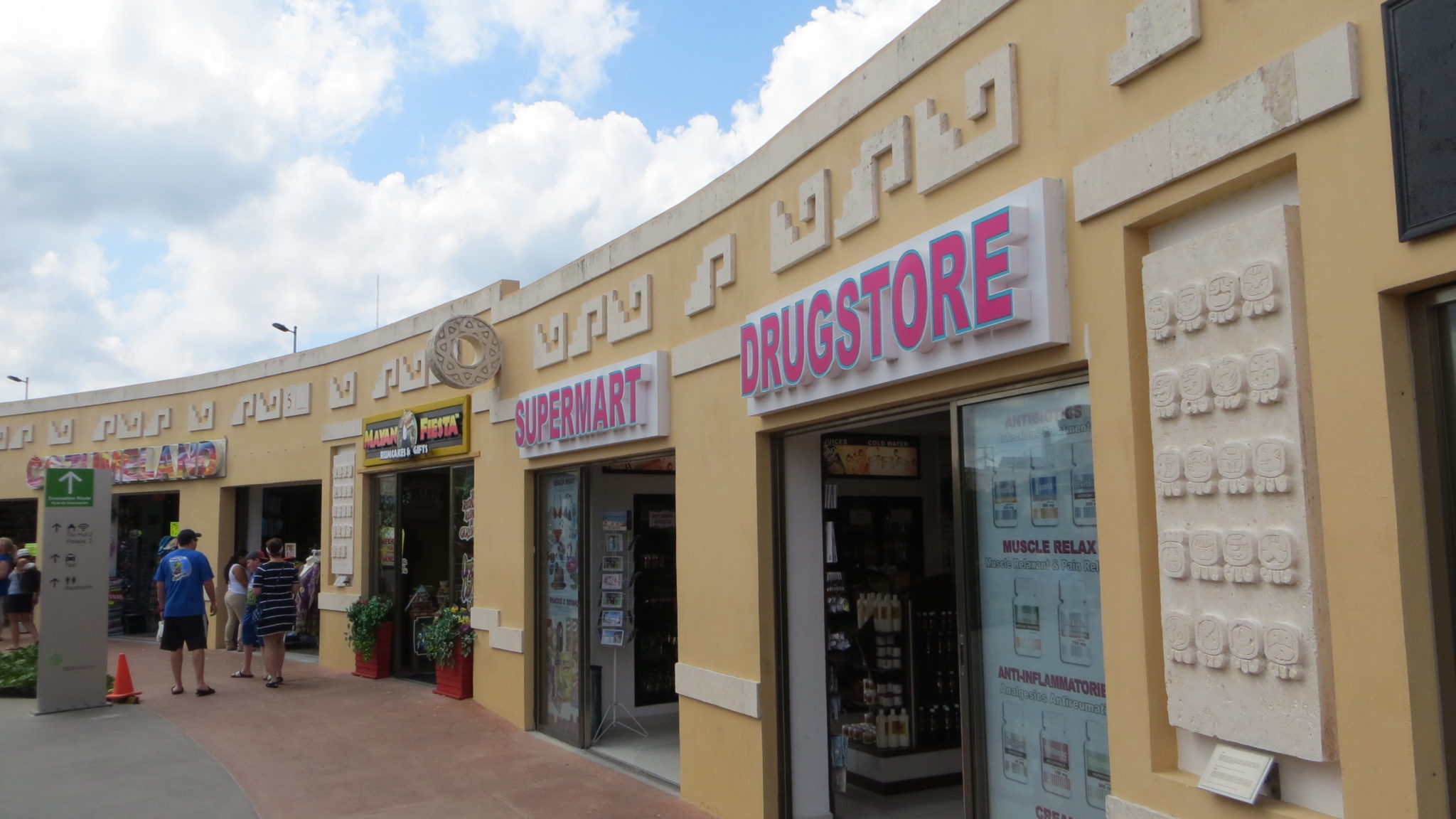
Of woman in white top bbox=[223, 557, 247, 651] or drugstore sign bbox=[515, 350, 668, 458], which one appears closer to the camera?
drugstore sign bbox=[515, 350, 668, 458]

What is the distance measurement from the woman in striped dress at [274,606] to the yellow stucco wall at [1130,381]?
6.66 m

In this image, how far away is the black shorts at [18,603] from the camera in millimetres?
15812

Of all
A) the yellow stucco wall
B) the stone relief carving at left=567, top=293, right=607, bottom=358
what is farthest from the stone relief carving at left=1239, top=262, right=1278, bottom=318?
the stone relief carving at left=567, top=293, right=607, bottom=358

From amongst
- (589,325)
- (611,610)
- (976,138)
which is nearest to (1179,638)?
(976,138)

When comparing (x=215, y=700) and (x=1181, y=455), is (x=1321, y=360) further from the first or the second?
(x=215, y=700)

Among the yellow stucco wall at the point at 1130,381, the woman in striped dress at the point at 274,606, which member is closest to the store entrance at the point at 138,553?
the woman in striped dress at the point at 274,606

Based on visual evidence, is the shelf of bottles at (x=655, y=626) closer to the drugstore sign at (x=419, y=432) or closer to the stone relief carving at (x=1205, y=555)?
the drugstore sign at (x=419, y=432)

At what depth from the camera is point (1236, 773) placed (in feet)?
12.5

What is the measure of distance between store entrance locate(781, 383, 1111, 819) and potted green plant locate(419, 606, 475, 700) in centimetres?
539

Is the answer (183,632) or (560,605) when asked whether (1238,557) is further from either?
(183,632)

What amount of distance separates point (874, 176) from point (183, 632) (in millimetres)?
9955

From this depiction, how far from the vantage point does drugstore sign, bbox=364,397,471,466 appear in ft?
38.8

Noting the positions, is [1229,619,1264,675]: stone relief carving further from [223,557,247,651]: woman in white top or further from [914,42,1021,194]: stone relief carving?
[223,557,247,651]: woman in white top

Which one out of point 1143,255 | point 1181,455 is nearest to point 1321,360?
point 1181,455
